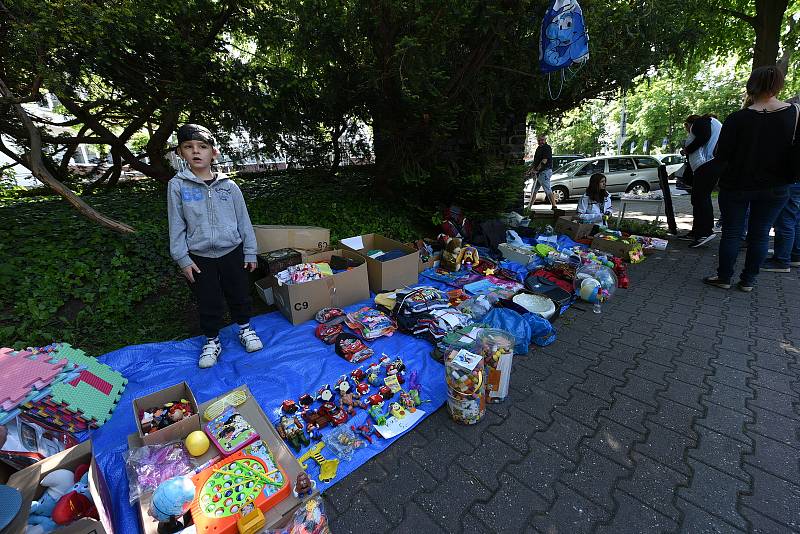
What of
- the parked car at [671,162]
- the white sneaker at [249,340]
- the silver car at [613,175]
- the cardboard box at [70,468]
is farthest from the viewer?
the parked car at [671,162]

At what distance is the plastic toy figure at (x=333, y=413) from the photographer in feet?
7.43

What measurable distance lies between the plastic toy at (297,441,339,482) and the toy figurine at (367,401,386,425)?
14.7 inches

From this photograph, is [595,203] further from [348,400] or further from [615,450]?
[348,400]

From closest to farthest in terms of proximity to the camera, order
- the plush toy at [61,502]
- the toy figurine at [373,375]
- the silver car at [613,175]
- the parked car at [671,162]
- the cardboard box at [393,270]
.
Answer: the plush toy at [61,502]
the toy figurine at [373,375]
the cardboard box at [393,270]
the silver car at [613,175]
the parked car at [671,162]

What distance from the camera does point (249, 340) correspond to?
3.11 m

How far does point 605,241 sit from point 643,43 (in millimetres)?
3091

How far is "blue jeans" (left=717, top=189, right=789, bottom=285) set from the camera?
3.62m

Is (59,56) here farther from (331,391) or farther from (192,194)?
(331,391)

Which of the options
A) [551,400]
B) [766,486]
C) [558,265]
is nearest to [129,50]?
[551,400]

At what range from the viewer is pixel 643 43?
5.07 metres

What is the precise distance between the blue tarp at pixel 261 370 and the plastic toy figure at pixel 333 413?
0.28ft

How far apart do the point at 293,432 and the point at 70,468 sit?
42.2 inches

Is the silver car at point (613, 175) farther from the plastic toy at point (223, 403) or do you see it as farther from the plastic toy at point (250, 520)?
the plastic toy at point (250, 520)

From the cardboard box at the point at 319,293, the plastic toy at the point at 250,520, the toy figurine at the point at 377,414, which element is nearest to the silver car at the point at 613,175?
the cardboard box at the point at 319,293
